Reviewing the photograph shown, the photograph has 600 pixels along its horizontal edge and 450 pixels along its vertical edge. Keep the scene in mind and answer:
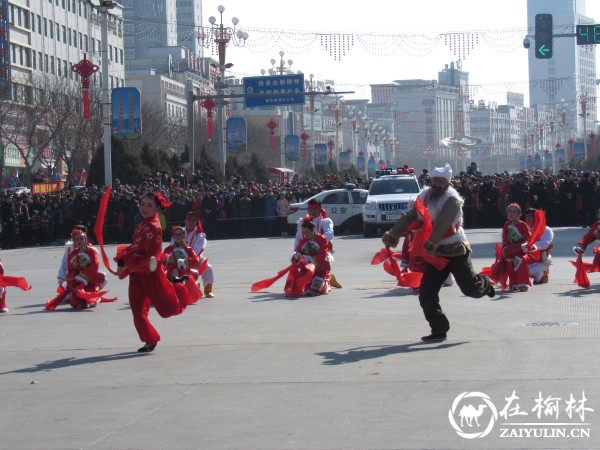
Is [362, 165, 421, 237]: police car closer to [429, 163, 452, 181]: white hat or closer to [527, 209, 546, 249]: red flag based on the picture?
[527, 209, 546, 249]: red flag

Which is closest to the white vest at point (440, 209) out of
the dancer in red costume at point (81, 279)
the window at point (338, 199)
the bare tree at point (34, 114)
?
the dancer in red costume at point (81, 279)

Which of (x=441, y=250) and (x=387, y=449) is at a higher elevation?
(x=441, y=250)

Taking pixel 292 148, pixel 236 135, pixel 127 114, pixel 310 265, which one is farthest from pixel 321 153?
pixel 310 265

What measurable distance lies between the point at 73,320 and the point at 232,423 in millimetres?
6805

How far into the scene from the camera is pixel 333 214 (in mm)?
34812

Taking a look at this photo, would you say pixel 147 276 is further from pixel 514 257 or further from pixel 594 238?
pixel 594 238

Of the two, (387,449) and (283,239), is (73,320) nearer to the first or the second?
(387,449)

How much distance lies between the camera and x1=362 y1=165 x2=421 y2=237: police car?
103 feet

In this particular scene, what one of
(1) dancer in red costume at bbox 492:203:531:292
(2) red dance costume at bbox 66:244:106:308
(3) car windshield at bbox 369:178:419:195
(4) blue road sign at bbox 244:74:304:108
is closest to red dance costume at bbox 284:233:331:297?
(1) dancer in red costume at bbox 492:203:531:292

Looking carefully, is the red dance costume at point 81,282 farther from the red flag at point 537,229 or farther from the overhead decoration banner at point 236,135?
the overhead decoration banner at point 236,135

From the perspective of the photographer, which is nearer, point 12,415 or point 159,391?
point 12,415

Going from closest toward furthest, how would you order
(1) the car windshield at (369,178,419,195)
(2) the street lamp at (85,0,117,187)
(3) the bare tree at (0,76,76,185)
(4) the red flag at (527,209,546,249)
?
(4) the red flag at (527,209,546,249), (1) the car windshield at (369,178,419,195), (2) the street lamp at (85,0,117,187), (3) the bare tree at (0,76,76,185)

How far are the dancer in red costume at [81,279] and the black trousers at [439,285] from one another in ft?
19.9

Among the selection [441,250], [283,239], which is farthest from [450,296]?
[283,239]
